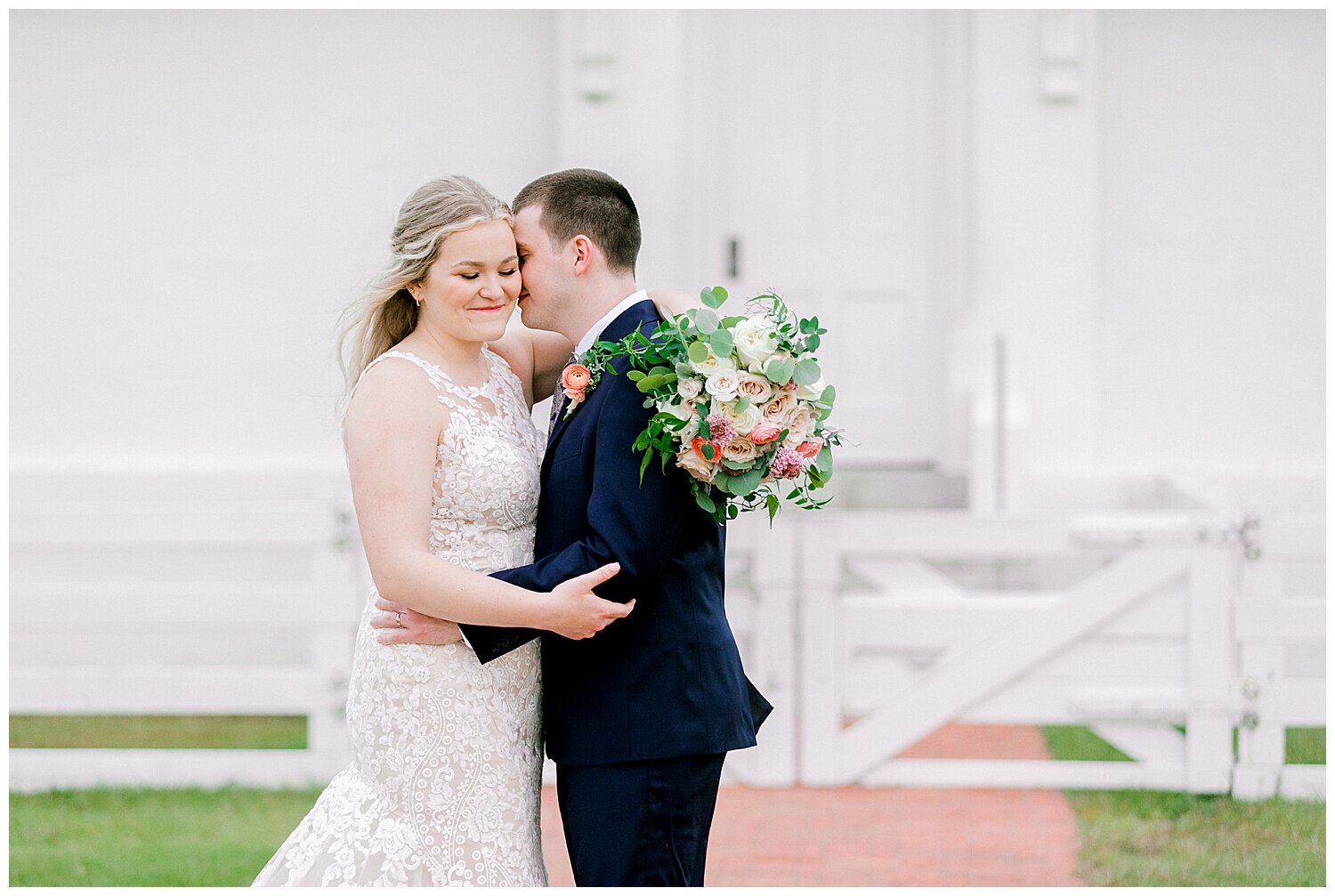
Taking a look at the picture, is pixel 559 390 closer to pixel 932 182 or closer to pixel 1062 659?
pixel 1062 659

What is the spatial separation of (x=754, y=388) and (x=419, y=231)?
2.62 ft

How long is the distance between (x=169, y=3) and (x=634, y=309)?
6054mm

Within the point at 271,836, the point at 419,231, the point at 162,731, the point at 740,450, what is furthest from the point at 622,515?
the point at 162,731

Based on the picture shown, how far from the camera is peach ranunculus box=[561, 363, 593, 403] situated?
2.76 m

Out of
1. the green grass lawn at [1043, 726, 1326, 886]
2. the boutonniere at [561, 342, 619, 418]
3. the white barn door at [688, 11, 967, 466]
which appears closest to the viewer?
the boutonniere at [561, 342, 619, 418]

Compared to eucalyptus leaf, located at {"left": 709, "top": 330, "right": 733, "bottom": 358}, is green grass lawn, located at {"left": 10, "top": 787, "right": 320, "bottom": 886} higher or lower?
lower

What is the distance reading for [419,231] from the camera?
9.21 feet

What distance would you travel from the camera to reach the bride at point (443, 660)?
109 inches

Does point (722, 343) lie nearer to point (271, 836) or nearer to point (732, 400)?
point (732, 400)

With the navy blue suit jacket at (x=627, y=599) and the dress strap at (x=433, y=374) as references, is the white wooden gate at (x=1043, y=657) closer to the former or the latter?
the navy blue suit jacket at (x=627, y=599)

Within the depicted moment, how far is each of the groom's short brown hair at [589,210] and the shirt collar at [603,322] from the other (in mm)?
76

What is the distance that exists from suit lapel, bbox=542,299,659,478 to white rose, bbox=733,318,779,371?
0.29m


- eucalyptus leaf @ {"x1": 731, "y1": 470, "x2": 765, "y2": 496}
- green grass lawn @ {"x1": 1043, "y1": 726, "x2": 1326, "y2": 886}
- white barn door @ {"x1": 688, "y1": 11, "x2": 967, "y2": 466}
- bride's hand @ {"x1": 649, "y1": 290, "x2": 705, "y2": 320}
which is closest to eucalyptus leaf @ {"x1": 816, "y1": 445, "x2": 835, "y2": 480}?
eucalyptus leaf @ {"x1": 731, "y1": 470, "x2": 765, "y2": 496}

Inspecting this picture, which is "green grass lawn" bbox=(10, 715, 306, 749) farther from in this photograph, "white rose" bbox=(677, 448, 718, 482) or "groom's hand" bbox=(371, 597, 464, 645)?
"white rose" bbox=(677, 448, 718, 482)
